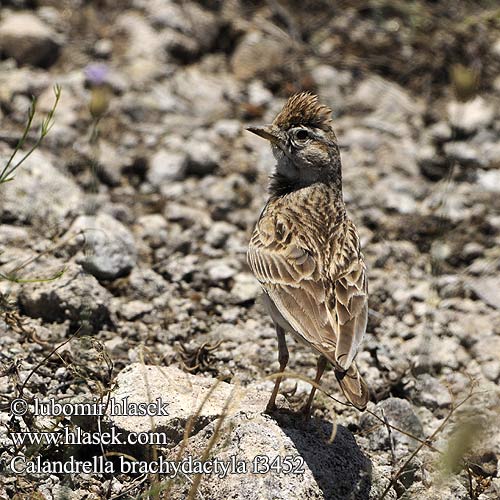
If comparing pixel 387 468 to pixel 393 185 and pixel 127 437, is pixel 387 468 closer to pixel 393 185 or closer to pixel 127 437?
pixel 127 437

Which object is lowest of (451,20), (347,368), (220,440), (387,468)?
(387,468)

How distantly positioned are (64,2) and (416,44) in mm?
3655

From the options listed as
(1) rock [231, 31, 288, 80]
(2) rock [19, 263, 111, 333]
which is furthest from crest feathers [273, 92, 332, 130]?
(1) rock [231, 31, 288, 80]

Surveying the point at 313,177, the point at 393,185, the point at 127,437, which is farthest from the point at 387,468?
the point at 393,185

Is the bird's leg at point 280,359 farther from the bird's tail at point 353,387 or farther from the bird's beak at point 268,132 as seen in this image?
the bird's beak at point 268,132

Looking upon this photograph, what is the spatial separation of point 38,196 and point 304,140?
7.11 ft

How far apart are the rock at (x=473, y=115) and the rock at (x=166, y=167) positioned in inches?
105

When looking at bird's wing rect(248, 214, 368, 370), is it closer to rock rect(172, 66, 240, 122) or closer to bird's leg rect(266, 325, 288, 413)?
bird's leg rect(266, 325, 288, 413)

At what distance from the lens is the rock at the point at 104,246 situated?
606cm

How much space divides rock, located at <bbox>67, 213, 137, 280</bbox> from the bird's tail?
230 centimetres

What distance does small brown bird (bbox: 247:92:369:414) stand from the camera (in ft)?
14.5

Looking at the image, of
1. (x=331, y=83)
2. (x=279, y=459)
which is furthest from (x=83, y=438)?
(x=331, y=83)

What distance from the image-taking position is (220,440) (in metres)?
4.29

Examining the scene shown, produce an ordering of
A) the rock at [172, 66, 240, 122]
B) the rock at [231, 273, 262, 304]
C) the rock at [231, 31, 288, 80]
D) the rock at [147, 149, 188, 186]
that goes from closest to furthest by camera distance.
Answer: the rock at [231, 273, 262, 304] → the rock at [147, 149, 188, 186] → the rock at [172, 66, 240, 122] → the rock at [231, 31, 288, 80]
